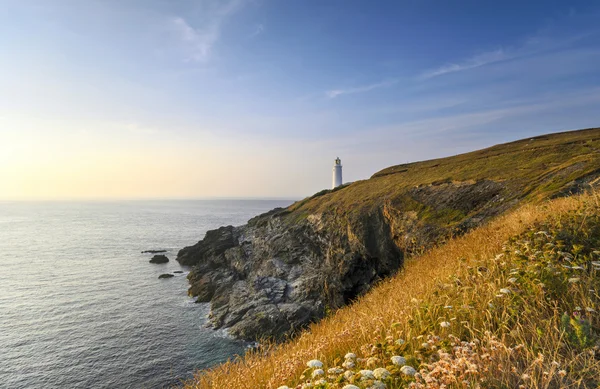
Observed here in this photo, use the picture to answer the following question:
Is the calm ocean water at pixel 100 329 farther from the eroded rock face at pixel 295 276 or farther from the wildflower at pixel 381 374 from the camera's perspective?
the wildflower at pixel 381 374

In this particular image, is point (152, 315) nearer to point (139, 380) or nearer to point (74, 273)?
point (139, 380)

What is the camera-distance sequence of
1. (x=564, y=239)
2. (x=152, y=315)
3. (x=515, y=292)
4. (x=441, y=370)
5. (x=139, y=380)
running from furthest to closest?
(x=152, y=315), (x=139, y=380), (x=564, y=239), (x=515, y=292), (x=441, y=370)

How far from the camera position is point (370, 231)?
1242 inches

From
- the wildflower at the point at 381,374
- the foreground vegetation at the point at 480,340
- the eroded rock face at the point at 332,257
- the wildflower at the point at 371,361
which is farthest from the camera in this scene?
the eroded rock face at the point at 332,257

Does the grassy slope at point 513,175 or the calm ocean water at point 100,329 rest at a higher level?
the grassy slope at point 513,175

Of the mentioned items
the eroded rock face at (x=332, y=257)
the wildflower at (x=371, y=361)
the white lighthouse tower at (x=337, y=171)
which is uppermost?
the white lighthouse tower at (x=337, y=171)

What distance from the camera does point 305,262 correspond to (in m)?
37.1

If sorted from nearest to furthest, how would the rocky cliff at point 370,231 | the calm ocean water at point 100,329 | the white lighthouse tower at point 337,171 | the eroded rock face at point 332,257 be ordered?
the rocky cliff at point 370,231 < the calm ocean water at point 100,329 < the eroded rock face at point 332,257 < the white lighthouse tower at point 337,171

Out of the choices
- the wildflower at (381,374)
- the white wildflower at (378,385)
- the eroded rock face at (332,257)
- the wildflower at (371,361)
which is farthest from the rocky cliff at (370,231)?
the white wildflower at (378,385)

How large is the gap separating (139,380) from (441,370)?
28.9 m

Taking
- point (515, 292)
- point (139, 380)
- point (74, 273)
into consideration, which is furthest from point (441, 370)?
point (74, 273)

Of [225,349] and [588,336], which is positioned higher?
[588,336]

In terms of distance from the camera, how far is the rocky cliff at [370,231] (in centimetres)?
2436

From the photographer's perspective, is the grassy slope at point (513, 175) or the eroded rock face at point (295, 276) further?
the eroded rock face at point (295, 276)
